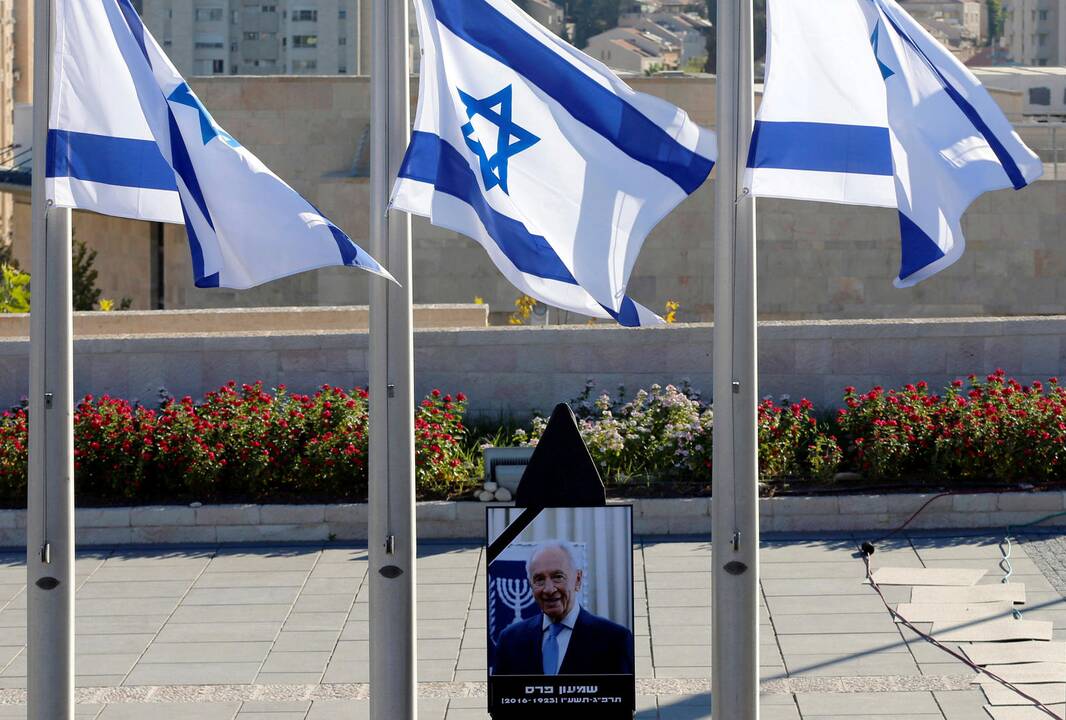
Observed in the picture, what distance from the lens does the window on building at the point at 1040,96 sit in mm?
56031

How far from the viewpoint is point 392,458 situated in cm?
777

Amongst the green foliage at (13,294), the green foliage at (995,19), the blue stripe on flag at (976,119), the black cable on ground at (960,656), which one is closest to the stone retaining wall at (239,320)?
the green foliage at (13,294)

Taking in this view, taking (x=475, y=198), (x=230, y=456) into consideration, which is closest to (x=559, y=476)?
(x=475, y=198)

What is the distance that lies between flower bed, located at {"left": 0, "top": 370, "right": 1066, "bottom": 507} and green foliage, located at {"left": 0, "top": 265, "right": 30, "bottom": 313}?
8901 mm

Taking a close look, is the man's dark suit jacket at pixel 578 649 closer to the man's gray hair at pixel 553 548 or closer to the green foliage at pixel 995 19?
the man's gray hair at pixel 553 548

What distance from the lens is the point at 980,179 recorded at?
24.6ft

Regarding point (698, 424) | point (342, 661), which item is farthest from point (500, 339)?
point (342, 661)

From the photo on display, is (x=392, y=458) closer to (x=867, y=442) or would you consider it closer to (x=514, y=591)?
(x=514, y=591)

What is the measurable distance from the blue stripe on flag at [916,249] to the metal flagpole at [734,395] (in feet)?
2.46

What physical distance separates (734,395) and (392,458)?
1.78 m

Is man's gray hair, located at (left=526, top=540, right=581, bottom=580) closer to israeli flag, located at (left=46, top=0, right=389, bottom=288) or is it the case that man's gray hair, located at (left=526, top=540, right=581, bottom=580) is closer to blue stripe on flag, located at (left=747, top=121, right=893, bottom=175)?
israeli flag, located at (left=46, top=0, right=389, bottom=288)

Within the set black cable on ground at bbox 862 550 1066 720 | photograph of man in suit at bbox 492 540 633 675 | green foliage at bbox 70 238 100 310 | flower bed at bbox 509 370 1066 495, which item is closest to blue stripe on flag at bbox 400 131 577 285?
photograph of man in suit at bbox 492 540 633 675

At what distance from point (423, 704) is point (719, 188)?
3.86m

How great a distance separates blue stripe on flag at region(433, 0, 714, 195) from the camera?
7.53 meters
